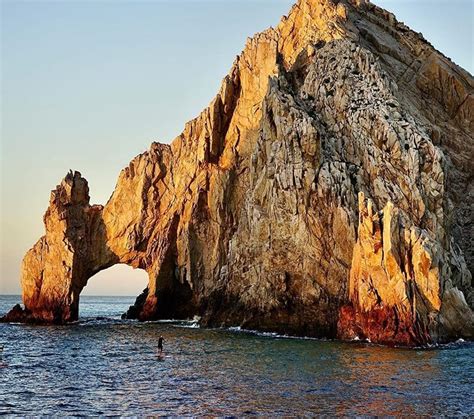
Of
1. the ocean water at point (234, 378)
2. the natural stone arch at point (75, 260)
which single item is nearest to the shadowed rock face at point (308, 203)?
the natural stone arch at point (75, 260)

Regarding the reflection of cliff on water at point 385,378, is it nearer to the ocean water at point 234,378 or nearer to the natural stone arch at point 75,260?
the ocean water at point 234,378

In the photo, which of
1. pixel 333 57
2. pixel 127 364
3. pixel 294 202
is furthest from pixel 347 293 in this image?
pixel 333 57

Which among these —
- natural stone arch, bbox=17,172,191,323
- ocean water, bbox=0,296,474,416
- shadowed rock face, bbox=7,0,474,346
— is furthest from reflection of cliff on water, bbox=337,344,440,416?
natural stone arch, bbox=17,172,191,323

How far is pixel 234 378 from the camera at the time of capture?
32562mm

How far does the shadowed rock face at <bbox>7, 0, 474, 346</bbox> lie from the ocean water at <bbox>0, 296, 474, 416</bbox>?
4.99 meters

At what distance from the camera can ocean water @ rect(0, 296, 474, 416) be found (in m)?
25.9

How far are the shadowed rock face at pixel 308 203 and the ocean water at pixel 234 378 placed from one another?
499cm

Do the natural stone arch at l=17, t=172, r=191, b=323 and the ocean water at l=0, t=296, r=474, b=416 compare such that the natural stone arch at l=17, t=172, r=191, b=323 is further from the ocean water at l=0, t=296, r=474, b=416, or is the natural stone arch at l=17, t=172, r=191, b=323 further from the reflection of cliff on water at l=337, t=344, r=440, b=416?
the reflection of cliff on water at l=337, t=344, r=440, b=416

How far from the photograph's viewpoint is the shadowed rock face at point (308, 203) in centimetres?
4828

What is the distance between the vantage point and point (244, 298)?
5884 centimetres

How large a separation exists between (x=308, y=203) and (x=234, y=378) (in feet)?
81.8

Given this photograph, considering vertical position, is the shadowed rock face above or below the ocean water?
above

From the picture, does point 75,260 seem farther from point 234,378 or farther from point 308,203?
point 234,378

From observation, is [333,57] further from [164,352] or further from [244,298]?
[164,352]
